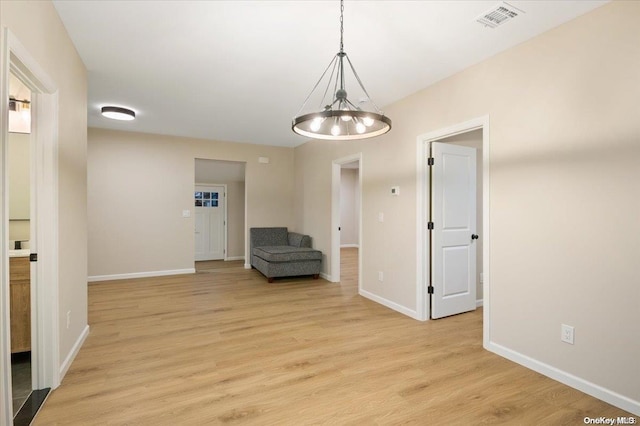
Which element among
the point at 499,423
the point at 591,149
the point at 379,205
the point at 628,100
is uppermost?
the point at 628,100

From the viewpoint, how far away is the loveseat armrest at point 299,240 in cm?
611

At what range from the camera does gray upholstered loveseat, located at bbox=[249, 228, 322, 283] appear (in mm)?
5359

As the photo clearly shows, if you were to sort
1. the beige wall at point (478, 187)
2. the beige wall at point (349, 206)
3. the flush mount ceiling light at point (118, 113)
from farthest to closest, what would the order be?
the beige wall at point (349, 206) < the flush mount ceiling light at point (118, 113) < the beige wall at point (478, 187)

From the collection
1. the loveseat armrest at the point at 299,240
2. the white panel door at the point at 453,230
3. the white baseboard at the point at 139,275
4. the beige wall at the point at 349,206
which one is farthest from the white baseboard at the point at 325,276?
the beige wall at the point at 349,206

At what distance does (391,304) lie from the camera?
4.01m

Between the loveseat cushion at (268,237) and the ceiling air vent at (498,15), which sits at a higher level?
the ceiling air vent at (498,15)

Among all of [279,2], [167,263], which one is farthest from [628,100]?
[167,263]

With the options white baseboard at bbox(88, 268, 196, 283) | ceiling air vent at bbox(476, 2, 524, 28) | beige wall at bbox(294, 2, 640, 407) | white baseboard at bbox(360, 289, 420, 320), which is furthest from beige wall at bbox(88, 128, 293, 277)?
ceiling air vent at bbox(476, 2, 524, 28)

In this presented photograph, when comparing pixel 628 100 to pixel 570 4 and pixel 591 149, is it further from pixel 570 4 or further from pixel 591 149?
pixel 570 4

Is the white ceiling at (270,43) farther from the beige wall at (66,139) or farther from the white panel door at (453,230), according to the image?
the white panel door at (453,230)

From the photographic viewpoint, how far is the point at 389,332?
3.24 m

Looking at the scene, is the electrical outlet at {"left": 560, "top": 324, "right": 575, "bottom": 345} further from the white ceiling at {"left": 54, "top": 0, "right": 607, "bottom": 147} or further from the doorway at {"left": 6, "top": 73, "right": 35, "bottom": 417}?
the doorway at {"left": 6, "top": 73, "right": 35, "bottom": 417}

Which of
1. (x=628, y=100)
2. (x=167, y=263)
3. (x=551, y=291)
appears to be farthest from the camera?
(x=167, y=263)

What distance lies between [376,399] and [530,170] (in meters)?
2.10
